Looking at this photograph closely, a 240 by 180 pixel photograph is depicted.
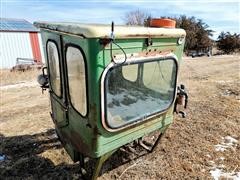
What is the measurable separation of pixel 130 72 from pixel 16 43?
17511 millimetres

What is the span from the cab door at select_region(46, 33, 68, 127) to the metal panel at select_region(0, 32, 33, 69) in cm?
1538

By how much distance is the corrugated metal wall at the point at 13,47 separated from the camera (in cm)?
1759

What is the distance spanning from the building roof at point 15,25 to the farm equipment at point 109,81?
1610 centimetres

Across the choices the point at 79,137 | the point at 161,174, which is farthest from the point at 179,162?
the point at 79,137

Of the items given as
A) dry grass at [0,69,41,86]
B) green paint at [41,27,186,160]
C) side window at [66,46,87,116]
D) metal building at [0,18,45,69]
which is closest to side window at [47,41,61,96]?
green paint at [41,27,186,160]

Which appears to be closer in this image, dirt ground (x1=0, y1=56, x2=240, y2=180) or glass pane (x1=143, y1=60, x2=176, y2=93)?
glass pane (x1=143, y1=60, x2=176, y2=93)

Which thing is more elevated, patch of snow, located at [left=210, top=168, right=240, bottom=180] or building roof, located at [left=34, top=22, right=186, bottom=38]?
building roof, located at [left=34, top=22, right=186, bottom=38]

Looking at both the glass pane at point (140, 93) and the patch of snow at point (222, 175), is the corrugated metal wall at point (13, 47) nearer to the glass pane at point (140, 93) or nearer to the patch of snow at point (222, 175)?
the glass pane at point (140, 93)

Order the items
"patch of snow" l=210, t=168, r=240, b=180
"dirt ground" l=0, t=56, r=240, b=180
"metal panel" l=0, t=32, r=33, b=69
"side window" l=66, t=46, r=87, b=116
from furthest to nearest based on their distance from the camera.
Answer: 1. "metal panel" l=0, t=32, r=33, b=69
2. "dirt ground" l=0, t=56, r=240, b=180
3. "patch of snow" l=210, t=168, r=240, b=180
4. "side window" l=66, t=46, r=87, b=116

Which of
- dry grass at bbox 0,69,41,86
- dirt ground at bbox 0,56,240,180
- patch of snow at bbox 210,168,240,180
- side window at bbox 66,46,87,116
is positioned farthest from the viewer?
dry grass at bbox 0,69,41,86

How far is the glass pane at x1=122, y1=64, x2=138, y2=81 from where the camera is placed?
2971 millimetres

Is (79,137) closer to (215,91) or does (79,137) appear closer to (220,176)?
(220,176)

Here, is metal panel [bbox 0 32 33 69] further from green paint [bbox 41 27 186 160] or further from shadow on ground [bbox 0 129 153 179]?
green paint [bbox 41 27 186 160]

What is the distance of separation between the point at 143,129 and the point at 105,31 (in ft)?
5.30
